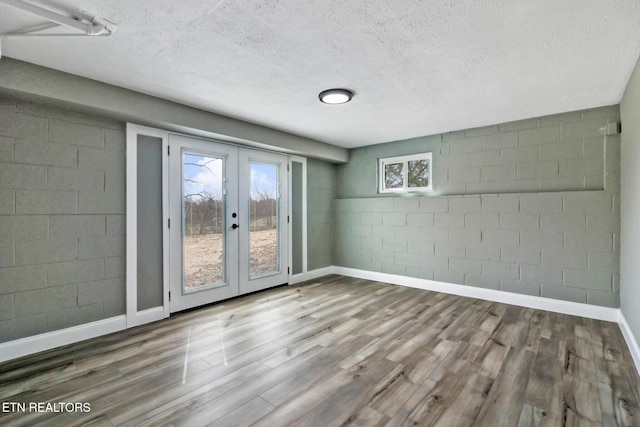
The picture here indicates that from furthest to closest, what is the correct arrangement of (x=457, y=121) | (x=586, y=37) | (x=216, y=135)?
(x=457, y=121), (x=216, y=135), (x=586, y=37)

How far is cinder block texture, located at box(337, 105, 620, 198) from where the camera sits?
339 centimetres

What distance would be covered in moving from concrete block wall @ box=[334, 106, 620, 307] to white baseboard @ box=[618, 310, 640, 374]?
27cm

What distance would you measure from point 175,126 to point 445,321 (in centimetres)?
374

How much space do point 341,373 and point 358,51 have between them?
245 cm

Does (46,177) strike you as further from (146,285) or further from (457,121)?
(457,121)

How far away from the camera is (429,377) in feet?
7.02

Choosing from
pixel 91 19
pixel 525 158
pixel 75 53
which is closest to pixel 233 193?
pixel 75 53

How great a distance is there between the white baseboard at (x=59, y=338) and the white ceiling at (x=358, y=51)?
2342 mm

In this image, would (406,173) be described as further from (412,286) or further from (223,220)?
(223,220)

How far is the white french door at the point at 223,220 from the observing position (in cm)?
356

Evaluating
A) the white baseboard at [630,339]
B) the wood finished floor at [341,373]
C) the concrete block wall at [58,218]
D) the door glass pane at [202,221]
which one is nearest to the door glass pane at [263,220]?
the door glass pane at [202,221]

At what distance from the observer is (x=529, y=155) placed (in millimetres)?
3811
